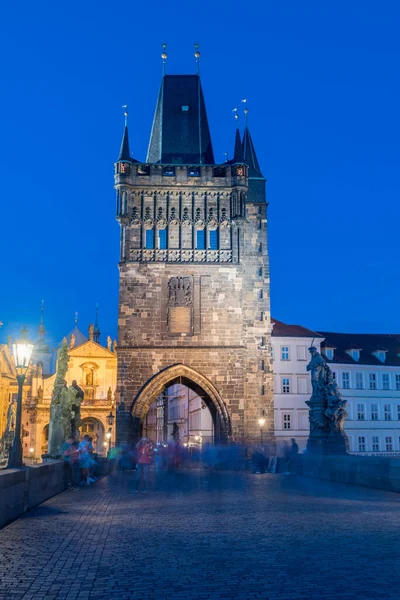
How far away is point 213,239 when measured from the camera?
117 ft

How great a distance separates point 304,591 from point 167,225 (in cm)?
3073

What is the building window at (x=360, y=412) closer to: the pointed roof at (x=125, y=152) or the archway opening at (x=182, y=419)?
the archway opening at (x=182, y=419)

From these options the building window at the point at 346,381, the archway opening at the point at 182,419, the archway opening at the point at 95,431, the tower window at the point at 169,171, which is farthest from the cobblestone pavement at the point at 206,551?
the archway opening at the point at 95,431

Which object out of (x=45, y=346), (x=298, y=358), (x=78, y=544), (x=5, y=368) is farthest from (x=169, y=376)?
(x=45, y=346)

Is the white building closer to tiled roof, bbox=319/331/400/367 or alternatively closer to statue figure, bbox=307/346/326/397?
tiled roof, bbox=319/331/400/367

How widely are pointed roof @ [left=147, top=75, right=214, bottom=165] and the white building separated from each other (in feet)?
55.8

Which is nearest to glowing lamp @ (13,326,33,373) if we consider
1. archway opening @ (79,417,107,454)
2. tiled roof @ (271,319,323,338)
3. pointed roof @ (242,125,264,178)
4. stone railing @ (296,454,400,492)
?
stone railing @ (296,454,400,492)

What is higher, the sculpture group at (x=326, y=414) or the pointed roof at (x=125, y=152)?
the pointed roof at (x=125, y=152)

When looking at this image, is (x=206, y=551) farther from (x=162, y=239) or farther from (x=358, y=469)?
(x=162, y=239)

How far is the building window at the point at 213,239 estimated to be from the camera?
3556cm

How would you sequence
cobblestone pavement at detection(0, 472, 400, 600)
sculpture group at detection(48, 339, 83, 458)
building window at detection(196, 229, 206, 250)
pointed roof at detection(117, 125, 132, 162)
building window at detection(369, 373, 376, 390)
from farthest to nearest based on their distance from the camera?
building window at detection(369, 373, 376, 390) → pointed roof at detection(117, 125, 132, 162) → building window at detection(196, 229, 206, 250) → sculpture group at detection(48, 339, 83, 458) → cobblestone pavement at detection(0, 472, 400, 600)

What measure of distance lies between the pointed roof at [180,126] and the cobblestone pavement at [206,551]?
93.0 ft

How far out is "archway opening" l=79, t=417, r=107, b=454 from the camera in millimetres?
57281

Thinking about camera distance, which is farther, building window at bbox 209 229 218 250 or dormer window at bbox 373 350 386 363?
dormer window at bbox 373 350 386 363
